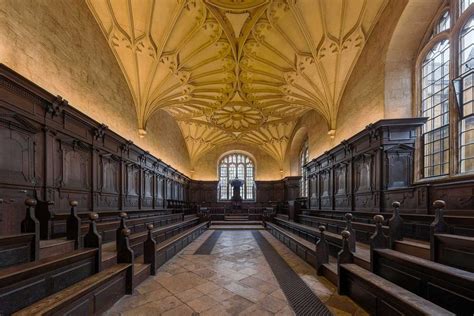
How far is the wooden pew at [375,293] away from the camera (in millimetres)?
2203

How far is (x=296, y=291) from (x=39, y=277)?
353 cm

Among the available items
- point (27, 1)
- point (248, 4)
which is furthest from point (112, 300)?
point (248, 4)

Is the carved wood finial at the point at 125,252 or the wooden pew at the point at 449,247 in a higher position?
the wooden pew at the point at 449,247

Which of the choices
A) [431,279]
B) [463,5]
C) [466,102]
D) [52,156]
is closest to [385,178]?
[466,102]

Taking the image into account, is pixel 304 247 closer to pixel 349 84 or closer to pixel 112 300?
pixel 112 300

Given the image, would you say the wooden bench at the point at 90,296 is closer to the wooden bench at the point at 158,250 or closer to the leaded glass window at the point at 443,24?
the wooden bench at the point at 158,250

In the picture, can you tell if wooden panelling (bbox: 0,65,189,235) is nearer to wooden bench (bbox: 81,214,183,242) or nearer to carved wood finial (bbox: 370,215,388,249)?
wooden bench (bbox: 81,214,183,242)

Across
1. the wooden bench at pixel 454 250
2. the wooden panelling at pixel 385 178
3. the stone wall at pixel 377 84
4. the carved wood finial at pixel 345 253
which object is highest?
the stone wall at pixel 377 84

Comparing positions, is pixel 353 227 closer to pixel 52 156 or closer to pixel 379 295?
pixel 379 295

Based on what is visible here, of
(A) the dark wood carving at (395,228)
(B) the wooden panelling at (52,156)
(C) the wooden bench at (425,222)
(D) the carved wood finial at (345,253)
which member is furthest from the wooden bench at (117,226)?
(C) the wooden bench at (425,222)

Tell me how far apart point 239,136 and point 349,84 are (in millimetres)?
11929

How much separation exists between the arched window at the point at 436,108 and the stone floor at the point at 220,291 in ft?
13.6

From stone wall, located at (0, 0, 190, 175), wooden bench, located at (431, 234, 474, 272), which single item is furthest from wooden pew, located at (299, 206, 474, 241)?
stone wall, located at (0, 0, 190, 175)

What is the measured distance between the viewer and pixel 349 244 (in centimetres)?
418
